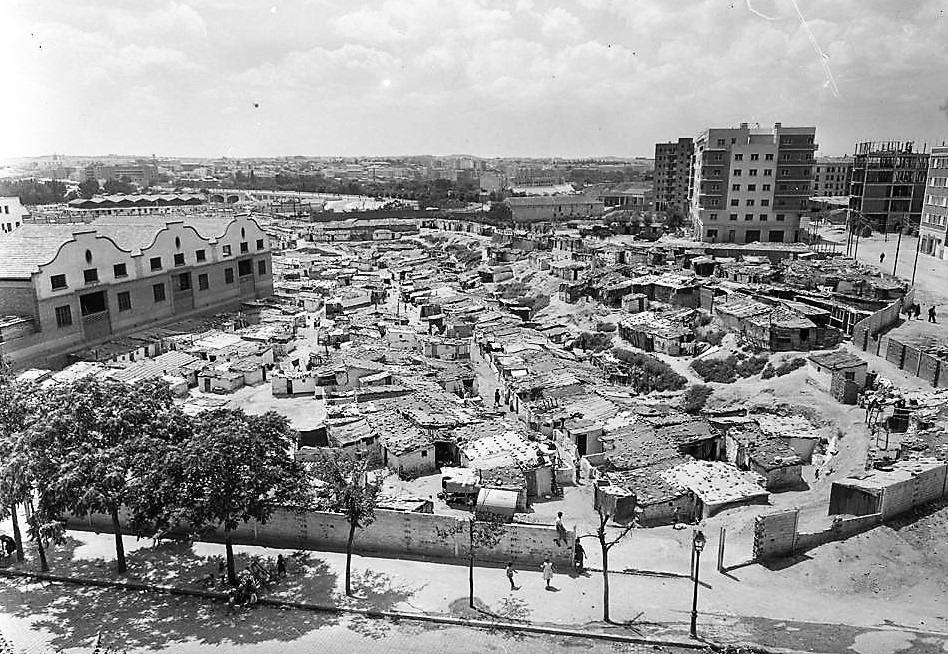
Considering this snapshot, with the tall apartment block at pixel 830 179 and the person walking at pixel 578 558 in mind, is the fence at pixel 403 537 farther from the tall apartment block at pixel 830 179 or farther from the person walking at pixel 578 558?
the tall apartment block at pixel 830 179

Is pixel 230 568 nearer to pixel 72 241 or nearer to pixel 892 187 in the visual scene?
pixel 72 241

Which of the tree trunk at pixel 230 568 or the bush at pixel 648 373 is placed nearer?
the tree trunk at pixel 230 568

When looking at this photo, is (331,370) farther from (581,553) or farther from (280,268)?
(280,268)

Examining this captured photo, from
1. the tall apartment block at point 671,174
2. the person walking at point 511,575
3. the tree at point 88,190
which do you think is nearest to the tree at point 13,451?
the person walking at point 511,575

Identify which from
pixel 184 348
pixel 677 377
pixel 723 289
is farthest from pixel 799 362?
pixel 184 348

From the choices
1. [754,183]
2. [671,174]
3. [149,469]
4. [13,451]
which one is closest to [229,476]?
[149,469]

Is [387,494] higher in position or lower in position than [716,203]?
lower
